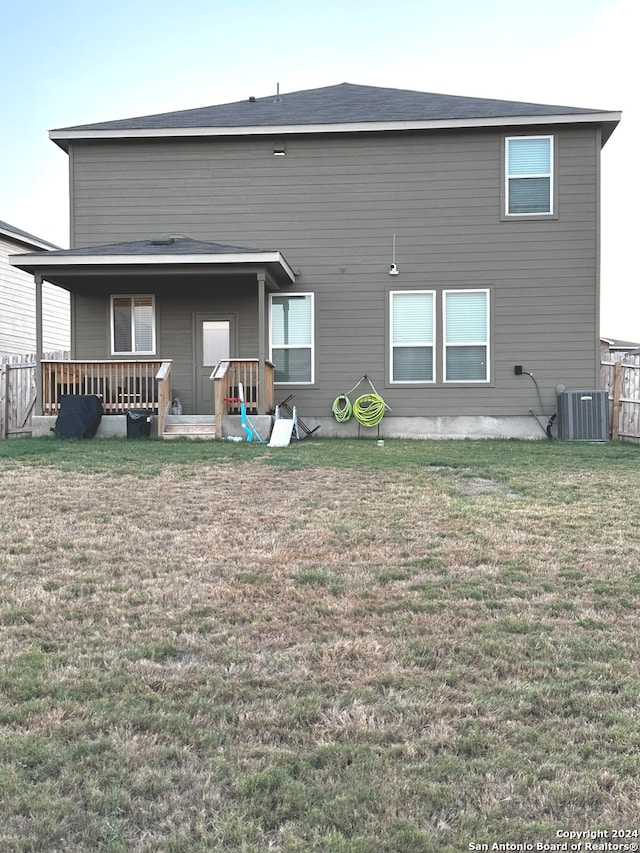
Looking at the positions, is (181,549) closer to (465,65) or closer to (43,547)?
(43,547)

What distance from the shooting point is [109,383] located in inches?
479

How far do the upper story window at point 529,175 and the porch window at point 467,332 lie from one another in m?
1.67

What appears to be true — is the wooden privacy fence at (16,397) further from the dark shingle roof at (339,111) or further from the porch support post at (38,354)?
the dark shingle roof at (339,111)

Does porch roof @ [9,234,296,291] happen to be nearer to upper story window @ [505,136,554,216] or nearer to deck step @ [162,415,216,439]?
deck step @ [162,415,216,439]

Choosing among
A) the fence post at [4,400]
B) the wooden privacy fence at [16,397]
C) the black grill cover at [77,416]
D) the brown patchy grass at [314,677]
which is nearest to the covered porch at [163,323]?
the black grill cover at [77,416]

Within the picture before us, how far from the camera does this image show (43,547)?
4895mm

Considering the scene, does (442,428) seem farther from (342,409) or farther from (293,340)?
(293,340)

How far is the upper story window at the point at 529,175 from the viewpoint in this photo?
1298 cm

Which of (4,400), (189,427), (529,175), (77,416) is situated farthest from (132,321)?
(529,175)

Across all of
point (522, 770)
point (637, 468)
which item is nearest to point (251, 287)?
point (637, 468)

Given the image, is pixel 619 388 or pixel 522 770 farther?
pixel 619 388

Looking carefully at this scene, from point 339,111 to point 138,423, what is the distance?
6.94m

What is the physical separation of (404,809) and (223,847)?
52 cm

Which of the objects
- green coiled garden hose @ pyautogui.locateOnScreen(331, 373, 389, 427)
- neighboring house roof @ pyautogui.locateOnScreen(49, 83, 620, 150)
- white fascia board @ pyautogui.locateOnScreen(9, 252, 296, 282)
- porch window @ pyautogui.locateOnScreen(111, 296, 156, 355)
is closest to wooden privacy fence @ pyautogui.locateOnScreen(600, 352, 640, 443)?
green coiled garden hose @ pyautogui.locateOnScreen(331, 373, 389, 427)
